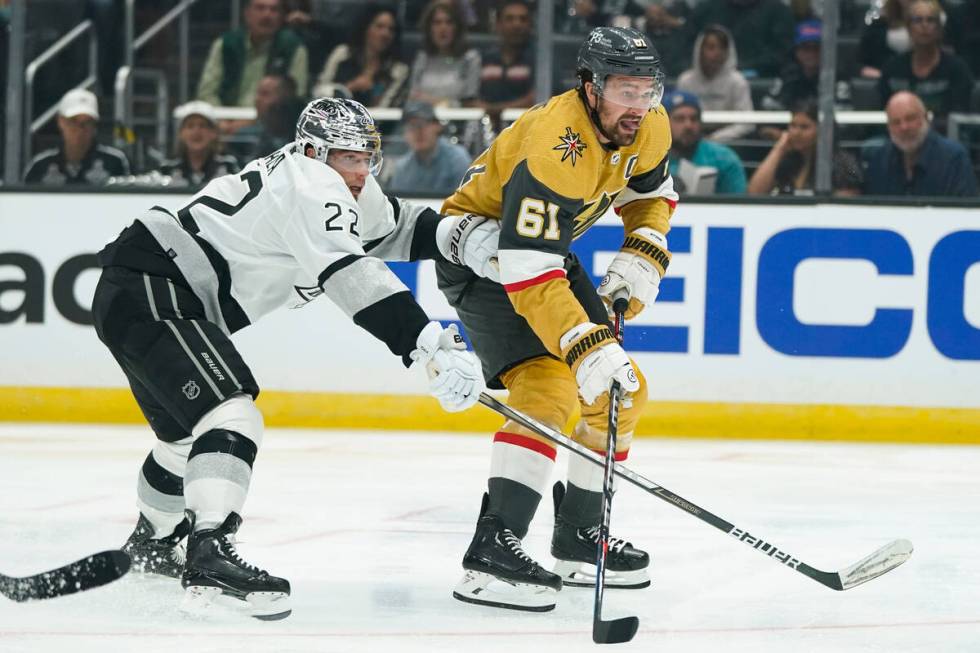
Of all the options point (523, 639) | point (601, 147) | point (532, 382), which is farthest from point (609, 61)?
point (523, 639)

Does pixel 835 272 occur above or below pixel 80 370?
above

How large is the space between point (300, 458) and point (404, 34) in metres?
2.61

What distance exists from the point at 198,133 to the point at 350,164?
12.1 ft

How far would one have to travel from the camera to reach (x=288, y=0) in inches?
293

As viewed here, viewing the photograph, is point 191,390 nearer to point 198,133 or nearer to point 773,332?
point 773,332

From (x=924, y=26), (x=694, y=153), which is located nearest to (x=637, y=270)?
(x=694, y=153)

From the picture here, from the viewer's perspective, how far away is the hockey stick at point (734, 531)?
11.0 ft

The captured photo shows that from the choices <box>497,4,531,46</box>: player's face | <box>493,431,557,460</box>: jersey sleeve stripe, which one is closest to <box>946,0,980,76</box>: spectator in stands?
<box>497,4,531,46</box>: player's face

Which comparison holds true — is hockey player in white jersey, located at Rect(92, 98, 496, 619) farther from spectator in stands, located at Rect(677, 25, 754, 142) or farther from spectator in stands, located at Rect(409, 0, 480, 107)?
spectator in stands, located at Rect(409, 0, 480, 107)

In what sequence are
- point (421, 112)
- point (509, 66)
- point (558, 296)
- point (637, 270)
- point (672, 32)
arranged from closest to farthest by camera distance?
point (558, 296), point (637, 270), point (421, 112), point (509, 66), point (672, 32)

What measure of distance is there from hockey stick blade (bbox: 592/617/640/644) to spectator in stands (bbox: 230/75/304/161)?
174 inches

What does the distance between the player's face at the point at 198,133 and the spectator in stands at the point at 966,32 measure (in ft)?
10.7

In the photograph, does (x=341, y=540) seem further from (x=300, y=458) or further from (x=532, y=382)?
(x=300, y=458)

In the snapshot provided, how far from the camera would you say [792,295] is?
6348 mm
